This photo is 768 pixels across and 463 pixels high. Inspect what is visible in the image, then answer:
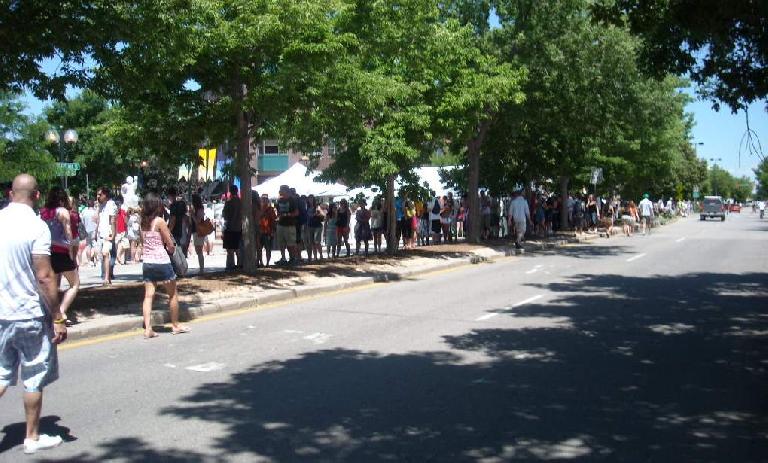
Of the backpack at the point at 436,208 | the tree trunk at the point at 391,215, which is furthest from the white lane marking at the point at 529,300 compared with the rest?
the backpack at the point at 436,208

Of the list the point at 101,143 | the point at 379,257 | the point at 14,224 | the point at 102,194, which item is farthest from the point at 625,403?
the point at 101,143

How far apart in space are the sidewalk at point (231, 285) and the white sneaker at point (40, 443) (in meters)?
3.98

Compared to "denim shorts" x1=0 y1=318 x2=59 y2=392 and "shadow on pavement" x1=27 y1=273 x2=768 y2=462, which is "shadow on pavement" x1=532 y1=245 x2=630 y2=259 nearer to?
"shadow on pavement" x1=27 y1=273 x2=768 y2=462

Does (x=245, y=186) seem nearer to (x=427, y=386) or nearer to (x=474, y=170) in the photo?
(x=427, y=386)

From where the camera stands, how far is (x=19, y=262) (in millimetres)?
4930

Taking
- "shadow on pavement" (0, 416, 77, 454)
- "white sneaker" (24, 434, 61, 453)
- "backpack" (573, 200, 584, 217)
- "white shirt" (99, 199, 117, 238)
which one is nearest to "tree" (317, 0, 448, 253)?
"white shirt" (99, 199, 117, 238)

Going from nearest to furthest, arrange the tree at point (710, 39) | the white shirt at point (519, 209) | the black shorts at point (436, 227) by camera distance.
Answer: the tree at point (710, 39), the white shirt at point (519, 209), the black shorts at point (436, 227)

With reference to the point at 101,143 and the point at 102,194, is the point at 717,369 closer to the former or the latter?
the point at 102,194

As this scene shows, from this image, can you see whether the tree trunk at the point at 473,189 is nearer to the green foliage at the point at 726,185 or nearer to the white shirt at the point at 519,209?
the white shirt at the point at 519,209

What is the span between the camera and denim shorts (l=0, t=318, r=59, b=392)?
4910 mm

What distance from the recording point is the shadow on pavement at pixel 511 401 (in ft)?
16.9

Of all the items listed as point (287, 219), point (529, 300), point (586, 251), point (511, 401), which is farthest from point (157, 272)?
point (586, 251)

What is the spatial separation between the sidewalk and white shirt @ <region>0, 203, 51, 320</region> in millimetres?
4175

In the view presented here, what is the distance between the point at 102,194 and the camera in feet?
46.7
